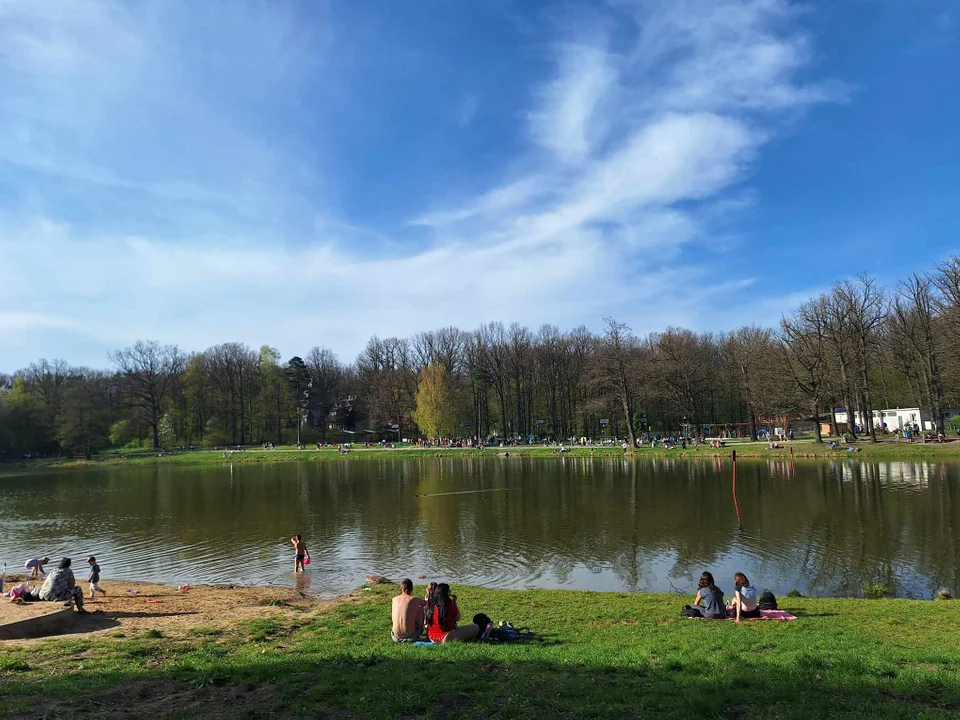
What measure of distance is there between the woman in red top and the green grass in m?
48.2

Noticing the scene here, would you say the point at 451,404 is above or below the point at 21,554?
above

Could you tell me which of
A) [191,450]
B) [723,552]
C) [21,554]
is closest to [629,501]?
[723,552]

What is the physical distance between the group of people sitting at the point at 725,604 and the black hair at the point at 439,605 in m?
5.17

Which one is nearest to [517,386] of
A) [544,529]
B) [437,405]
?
[437,405]

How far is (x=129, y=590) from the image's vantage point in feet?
57.1

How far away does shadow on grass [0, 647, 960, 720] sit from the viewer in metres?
6.23

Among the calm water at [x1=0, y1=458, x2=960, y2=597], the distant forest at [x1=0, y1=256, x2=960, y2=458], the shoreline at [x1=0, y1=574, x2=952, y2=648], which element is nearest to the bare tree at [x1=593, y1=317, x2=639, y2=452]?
the distant forest at [x1=0, y1=256, x2=960, y2=458]

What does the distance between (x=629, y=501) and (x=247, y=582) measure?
2013cm

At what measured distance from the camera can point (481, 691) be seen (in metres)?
6.95

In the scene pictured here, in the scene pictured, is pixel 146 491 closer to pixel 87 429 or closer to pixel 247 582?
pixel 247 582

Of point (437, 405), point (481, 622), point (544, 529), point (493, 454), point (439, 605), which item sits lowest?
point (544, 529)

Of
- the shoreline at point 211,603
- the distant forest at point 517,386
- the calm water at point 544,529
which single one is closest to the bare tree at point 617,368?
the distant forest at point 517,386

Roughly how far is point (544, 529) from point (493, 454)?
46.6 metres

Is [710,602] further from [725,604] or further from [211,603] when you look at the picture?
[211,603]
